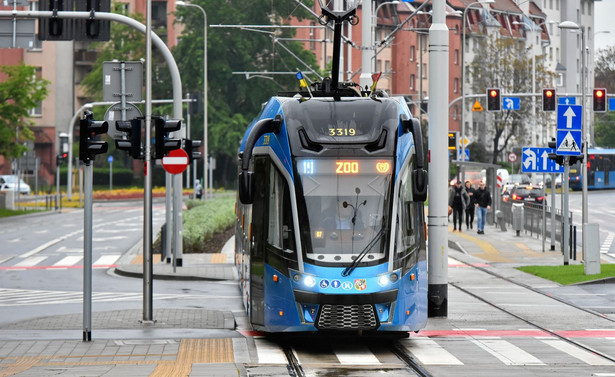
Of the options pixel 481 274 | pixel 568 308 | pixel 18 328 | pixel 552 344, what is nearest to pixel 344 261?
pixel 552 344

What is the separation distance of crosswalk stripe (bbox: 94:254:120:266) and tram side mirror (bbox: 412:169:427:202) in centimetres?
2015

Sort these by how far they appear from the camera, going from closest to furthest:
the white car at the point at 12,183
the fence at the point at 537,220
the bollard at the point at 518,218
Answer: the fence at the point at 537,220, the bollard at the point at 518,218, the white car at the point at 12,183

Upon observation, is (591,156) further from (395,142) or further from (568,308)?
(395,142)

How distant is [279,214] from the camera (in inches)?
642

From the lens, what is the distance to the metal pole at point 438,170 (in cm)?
2019

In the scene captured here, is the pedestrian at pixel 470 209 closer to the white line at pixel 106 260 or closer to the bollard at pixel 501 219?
the bollard at pixel 501 219

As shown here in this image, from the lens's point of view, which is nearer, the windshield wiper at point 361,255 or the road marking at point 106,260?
the windshield wiper at point 361,255

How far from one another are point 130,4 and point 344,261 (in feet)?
319

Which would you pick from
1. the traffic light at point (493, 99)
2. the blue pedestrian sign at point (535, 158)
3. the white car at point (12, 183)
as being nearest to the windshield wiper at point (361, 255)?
the blue pedestrian sign at point (535, 158)

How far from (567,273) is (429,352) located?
14.1 m

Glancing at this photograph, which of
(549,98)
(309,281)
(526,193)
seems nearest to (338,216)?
(309,281)

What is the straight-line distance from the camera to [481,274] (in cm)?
3102

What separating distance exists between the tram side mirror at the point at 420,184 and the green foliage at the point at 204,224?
22.3 meters

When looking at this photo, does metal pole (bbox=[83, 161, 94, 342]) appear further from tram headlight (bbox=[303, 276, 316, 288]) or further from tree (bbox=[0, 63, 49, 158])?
tree (bbox=[0, 63, 49, 158])
